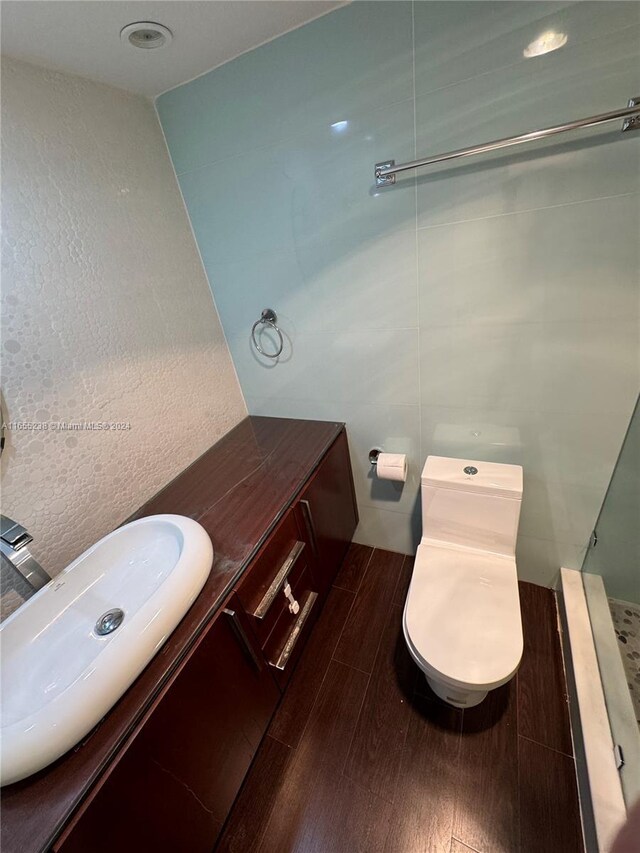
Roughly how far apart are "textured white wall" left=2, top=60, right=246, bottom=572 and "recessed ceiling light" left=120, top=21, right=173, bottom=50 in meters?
0.25

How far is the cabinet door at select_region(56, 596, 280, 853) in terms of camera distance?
665 millimetres

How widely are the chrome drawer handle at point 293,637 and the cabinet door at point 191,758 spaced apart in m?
0.06

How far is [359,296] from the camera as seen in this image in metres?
1.33

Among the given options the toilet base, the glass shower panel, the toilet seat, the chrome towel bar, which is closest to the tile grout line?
the toilet base

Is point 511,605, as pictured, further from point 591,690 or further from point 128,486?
point 128,486

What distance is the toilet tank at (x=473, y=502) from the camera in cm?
131

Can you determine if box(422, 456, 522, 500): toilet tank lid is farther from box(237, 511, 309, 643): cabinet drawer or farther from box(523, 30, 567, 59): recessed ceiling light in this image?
box(523, 30, 567, 59): recessed ceiling light

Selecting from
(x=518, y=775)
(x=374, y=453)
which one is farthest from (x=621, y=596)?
(x=374, y=453)

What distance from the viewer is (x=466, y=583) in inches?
50.9

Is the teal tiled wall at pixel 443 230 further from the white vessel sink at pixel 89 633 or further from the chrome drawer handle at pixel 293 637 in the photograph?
the white vessel sink at pixel 89 633

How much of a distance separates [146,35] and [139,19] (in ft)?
0.29

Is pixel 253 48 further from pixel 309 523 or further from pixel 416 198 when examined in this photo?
pixel 309 523

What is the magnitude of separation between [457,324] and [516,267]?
24cm

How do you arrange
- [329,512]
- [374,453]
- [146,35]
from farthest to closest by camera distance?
[374,453], [329,512], [146,35]
